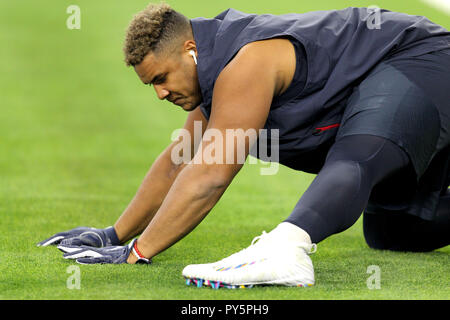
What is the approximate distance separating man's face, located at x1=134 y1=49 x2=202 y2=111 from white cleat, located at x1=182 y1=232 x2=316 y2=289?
0.75 metres

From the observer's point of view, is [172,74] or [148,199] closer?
[172,74]

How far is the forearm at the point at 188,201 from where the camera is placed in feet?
9.07

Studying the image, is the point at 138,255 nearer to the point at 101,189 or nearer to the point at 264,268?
the point at 264,268

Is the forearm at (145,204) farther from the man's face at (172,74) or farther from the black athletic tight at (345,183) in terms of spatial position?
the black athletic tight at (345,183)

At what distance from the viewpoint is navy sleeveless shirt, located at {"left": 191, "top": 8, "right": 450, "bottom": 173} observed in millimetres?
2965

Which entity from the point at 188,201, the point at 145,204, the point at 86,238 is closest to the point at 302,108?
the point at 188,201

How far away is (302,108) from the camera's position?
119 inches

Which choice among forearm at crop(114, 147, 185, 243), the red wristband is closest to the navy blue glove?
the red wristband

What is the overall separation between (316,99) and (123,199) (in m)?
2.47

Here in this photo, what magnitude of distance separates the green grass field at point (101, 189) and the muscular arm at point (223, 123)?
0.25 m

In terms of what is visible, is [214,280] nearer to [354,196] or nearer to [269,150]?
[354,196]

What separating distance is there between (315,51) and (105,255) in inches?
47.0
